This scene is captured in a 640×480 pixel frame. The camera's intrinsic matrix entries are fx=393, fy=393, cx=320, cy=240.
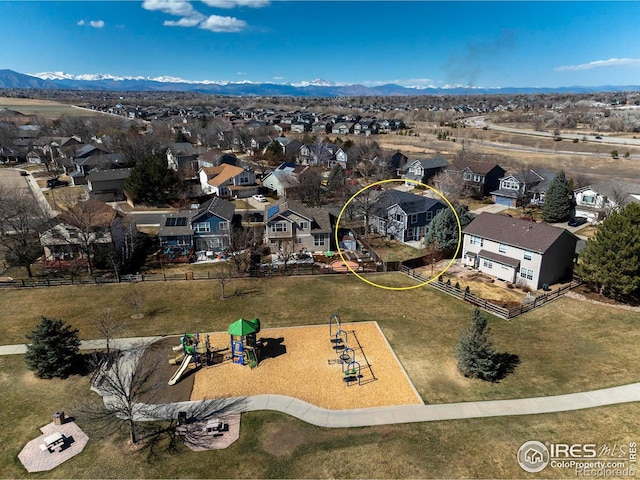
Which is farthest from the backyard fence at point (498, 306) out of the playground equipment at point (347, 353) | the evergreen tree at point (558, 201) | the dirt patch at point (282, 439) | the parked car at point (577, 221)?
the evergreen tree at point (558, 201)

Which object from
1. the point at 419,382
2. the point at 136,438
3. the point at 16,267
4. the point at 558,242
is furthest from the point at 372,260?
the point at 16,267

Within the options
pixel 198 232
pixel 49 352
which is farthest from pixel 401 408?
pixel 198 232

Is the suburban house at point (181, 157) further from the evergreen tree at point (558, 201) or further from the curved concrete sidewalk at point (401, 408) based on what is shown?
the curved concrete sidewalk at point (401, 408)

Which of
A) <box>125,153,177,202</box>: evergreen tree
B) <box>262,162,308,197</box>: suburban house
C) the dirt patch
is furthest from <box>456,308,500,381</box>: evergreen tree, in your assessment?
<box>125,153,177,202</box>: evergreen tree

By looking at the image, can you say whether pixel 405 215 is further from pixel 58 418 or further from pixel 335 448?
pixel 58 418

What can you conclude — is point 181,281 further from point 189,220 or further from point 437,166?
point 437,166
